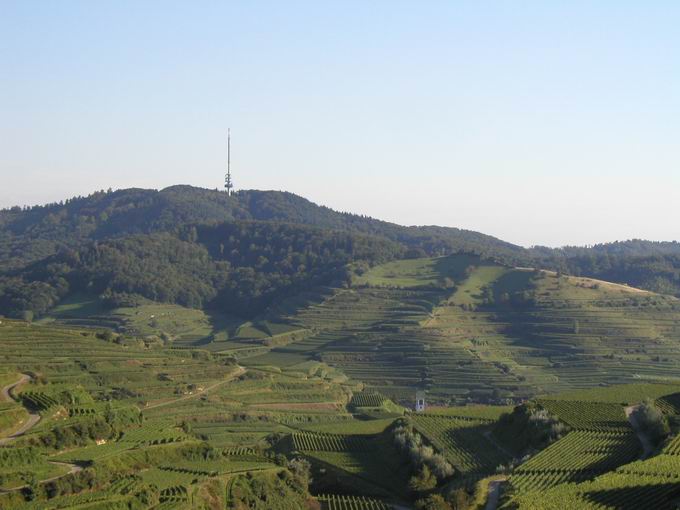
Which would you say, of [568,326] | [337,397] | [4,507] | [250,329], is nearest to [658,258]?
[568,326]

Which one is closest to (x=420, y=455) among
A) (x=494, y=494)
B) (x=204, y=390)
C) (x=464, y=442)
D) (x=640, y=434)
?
(x=464, y=442)

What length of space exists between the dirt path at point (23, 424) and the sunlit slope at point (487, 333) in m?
46.4

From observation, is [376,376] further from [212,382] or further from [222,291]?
[222,291]

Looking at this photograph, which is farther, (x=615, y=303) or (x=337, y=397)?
(x=615, y=303)

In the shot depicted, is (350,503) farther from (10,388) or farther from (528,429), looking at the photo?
(10,388)

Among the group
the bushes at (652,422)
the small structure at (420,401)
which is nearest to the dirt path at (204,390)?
the small structure at (420,401)

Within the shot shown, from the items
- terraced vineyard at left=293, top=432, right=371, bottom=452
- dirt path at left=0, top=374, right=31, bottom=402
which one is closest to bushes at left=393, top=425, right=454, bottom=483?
terraced vineyard at left=293, top=432, right=371, bottom=452

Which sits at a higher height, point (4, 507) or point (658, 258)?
point (658, 258)

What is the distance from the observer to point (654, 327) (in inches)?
4887

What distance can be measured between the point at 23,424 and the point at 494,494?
25.2m

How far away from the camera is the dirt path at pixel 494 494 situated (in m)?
42.8

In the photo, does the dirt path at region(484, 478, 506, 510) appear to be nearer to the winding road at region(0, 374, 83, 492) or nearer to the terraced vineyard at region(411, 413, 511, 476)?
the terraced vineyard at region(411, 413, 511, 476)

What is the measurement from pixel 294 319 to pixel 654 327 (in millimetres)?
Result: 47577

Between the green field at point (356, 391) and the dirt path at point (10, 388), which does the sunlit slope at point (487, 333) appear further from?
the dirt path at point (10, 388)
